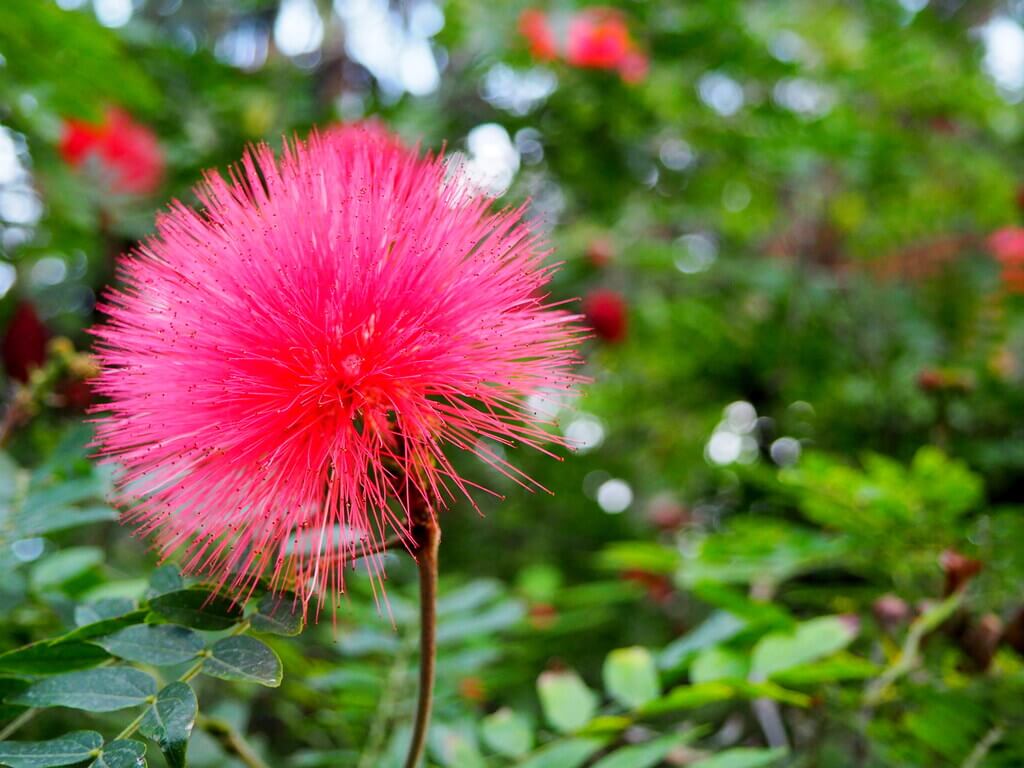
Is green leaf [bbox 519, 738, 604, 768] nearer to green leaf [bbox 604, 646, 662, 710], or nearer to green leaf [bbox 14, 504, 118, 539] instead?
green leaf [bbox 604, 646, 662, 710]

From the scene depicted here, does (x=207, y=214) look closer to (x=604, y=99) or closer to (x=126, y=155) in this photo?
(x=126, y=155)

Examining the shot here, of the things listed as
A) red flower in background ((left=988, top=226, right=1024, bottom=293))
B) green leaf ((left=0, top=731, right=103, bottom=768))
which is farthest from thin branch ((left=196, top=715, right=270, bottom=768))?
red flower in background ((left=988, top=226, right=1024, bottom=293))

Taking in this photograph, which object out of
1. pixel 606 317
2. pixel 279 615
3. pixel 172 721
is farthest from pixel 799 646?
pixel 606 317

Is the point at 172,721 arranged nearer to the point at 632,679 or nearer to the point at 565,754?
the point at 565,754

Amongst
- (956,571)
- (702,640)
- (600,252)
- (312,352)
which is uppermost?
(600,252)

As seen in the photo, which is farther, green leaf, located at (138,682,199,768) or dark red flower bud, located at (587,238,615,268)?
dark red flower bud, located at (587,238,615,268)

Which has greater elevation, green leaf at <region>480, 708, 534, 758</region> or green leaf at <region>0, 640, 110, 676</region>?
green leaf at <region>0, 640, 110, 676</region>
